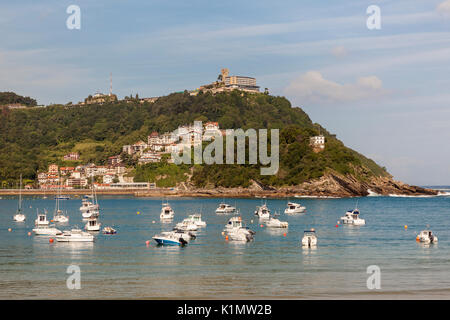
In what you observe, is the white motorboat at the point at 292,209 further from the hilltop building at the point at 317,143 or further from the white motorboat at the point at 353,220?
the hilltop building at the point at 317,143

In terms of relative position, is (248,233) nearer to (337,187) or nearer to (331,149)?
(337,187)

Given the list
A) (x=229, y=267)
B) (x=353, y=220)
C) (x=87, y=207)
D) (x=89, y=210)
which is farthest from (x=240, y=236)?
(x=87, y=207)

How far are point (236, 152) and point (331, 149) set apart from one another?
3112 centimetres

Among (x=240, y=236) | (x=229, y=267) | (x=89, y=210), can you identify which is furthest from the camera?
(x=89, y=210)

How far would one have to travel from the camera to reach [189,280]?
105 feet

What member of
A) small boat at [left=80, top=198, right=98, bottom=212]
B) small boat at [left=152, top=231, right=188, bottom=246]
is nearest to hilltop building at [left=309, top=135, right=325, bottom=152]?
small boat at [left=80, top=198, right=98, bottom=212]

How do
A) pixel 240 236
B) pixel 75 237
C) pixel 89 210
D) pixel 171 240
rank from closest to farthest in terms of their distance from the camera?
pixel 171 240, pixel 75 237, pixel 240 236, pixel 89 210

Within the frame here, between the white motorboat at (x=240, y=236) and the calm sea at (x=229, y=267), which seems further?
the white motorboat at (x=240, y=236)

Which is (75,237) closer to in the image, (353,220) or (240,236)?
(240,236)

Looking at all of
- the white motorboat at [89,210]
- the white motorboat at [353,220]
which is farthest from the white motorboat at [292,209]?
the white motorboat at [89,210]

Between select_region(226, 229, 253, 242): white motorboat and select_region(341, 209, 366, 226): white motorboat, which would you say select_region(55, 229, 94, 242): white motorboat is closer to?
select_region(226, 229, 253, 242): white motorboat

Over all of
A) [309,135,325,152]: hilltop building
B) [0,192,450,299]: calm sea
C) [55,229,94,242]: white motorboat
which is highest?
[309,135,325,152]: hilltop building
